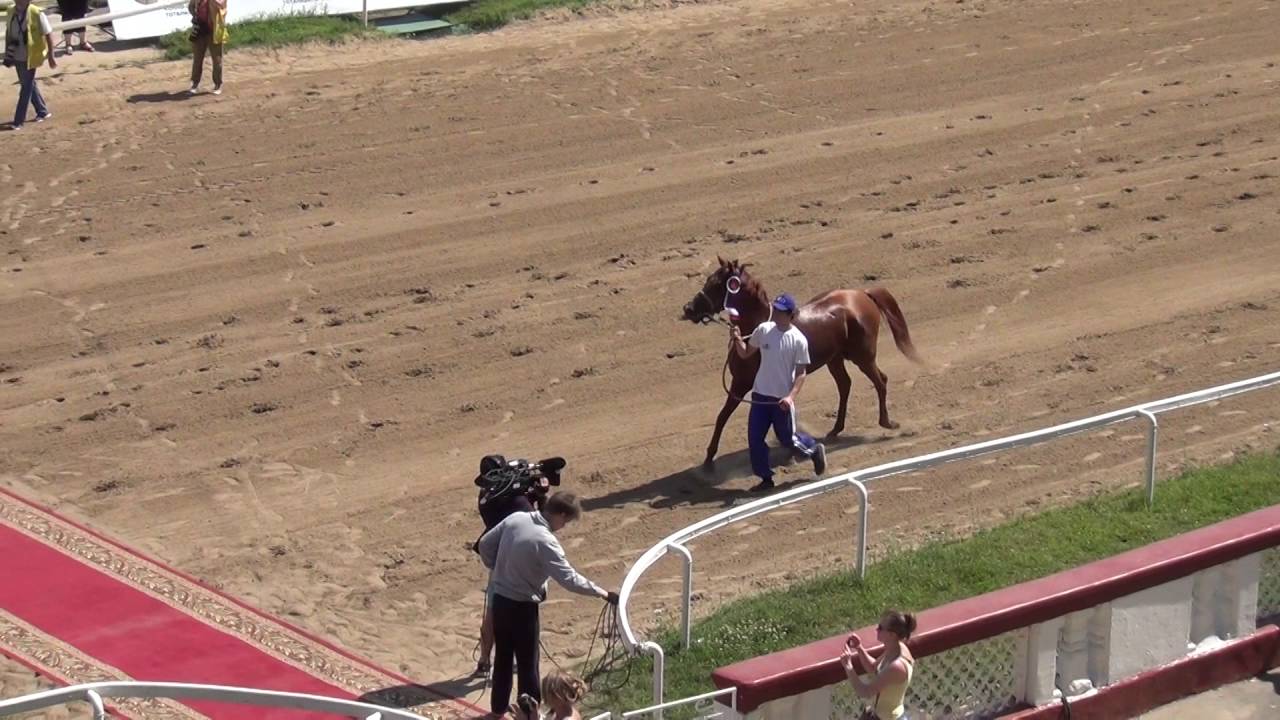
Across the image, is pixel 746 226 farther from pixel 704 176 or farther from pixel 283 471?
pixel 283 471

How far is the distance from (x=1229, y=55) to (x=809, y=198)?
23.0 feet

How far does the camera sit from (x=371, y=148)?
18.6 metres

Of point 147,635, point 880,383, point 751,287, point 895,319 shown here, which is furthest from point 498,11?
point 147,635

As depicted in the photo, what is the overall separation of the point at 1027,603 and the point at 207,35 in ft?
41.6

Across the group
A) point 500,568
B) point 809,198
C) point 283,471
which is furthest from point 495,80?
point 500,568

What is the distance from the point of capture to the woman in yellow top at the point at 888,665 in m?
8.32


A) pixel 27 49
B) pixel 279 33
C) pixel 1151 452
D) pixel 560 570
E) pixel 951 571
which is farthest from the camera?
pixel 279 33

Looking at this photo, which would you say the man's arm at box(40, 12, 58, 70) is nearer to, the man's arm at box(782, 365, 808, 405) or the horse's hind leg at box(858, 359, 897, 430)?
the horse's hind leg at box(858, 359, 897, 430)

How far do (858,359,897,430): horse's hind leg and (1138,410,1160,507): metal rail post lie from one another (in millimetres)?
2362

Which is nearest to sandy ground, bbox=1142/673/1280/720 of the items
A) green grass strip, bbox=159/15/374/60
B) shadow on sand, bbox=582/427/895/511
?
shadow on sand, bbox=582/427/895/511

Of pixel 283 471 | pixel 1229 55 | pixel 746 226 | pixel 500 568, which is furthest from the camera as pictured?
pixel 1229 55

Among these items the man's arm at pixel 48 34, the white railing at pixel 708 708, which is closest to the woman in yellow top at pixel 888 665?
the white railing at pixel 708 708

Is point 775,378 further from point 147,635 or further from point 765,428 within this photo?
point 147,635

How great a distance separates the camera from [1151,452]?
11.1m
